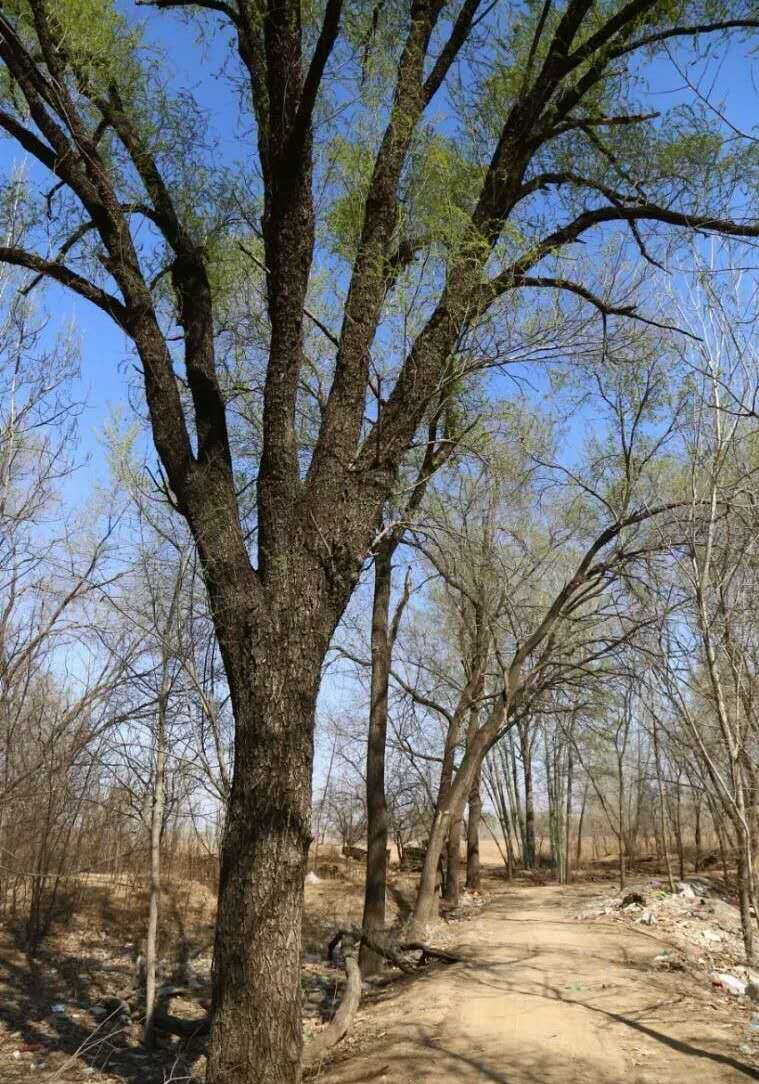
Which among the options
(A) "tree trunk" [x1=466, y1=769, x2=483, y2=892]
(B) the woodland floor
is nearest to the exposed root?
(B) the woodland floor

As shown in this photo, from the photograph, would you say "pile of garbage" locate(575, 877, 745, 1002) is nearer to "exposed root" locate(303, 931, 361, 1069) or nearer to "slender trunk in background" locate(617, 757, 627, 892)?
"slender trunk in background" locate(617, 757, 627, 892)

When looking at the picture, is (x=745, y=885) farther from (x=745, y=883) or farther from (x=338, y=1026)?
(x=338, y=1026)

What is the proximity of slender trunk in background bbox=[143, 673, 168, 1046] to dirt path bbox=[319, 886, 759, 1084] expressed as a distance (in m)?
2.20

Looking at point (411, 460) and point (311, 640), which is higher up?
point (411, 460)

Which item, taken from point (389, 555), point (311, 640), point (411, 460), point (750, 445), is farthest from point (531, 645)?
point (311, 640)

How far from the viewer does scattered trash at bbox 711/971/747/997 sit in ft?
22.4

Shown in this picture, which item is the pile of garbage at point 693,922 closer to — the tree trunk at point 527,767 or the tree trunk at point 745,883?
the tree trunk at point 745,883

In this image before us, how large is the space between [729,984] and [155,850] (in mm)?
5451

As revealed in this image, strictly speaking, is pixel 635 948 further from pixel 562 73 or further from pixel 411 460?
pixel 562 73

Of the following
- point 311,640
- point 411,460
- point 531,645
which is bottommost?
point 311,640

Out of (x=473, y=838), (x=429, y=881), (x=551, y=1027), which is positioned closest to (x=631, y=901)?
(x=429, y=881)

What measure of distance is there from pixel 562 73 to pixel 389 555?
247 inches

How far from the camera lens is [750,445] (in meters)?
7.33

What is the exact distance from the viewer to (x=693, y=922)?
10945 mm
